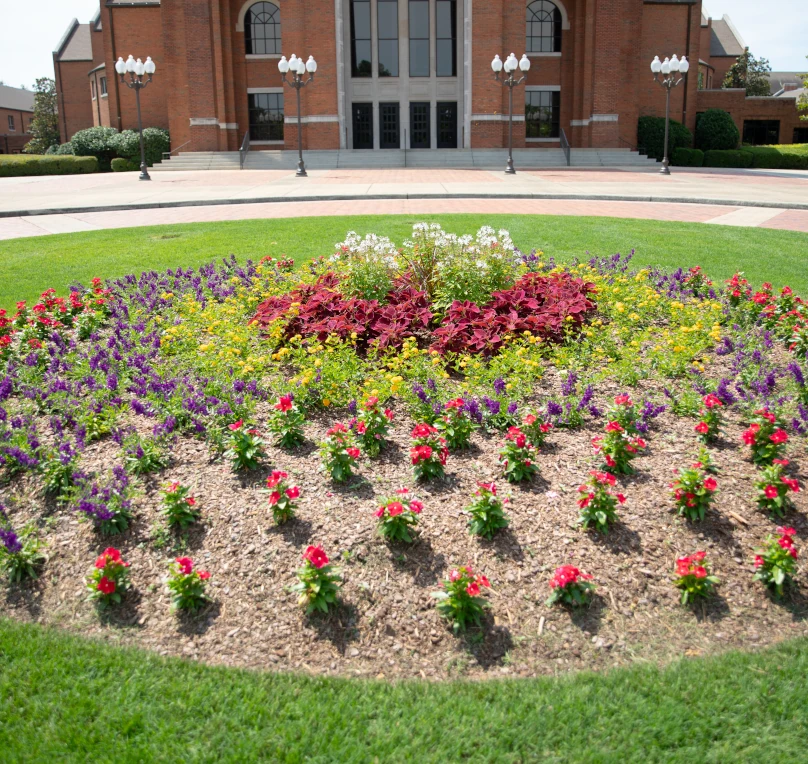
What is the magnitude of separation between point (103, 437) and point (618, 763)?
3.51m

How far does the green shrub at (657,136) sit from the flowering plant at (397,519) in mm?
37501

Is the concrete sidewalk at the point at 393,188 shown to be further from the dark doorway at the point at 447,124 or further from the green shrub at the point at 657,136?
the dark doorway at the point at 447,124

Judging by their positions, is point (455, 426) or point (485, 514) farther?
point (455, 426)

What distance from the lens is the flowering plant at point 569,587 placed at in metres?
3.09

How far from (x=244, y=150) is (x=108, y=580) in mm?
36036

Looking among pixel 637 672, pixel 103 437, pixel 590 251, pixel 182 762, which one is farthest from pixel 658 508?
pixel 590 251

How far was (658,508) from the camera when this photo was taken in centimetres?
374

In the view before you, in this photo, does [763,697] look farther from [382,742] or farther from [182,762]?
[182,762]

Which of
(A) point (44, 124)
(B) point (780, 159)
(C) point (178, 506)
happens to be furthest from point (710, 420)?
(A) point (44, 124)

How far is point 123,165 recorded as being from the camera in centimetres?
3688

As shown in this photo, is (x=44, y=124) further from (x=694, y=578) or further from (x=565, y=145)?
(x=694, y=578)

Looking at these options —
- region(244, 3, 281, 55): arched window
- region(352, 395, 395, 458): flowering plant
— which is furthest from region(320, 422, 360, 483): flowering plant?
region(244, 3, 281, 55): arched window

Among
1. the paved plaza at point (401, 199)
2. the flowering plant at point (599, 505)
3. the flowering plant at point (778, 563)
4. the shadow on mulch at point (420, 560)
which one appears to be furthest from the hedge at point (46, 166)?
the flowering plant at point (778, 563)

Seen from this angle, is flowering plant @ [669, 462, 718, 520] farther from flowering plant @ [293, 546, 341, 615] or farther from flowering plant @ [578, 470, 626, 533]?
flowering plant @ [293, 546, 341, 615]
